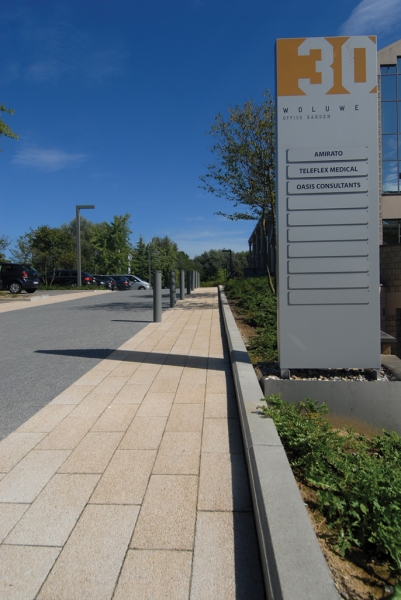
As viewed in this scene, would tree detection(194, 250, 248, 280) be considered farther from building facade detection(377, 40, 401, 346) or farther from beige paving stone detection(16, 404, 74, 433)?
beige paving stone detection(16, 404, 74, 433)

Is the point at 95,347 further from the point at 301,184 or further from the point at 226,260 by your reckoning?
the point at 226,260

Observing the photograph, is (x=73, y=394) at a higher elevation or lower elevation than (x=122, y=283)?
lower

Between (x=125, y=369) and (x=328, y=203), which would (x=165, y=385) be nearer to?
(x=125, y=369)

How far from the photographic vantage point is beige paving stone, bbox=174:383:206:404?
4.84m

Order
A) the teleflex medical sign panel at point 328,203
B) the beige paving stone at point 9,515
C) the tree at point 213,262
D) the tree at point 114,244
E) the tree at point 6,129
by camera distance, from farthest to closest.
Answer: the tree at point 213,262 → the tree at point 114,244 → the tree at point 6,129 → the teleflex medical sign panel at point 328,203 → the beige paving stone at point 9,515

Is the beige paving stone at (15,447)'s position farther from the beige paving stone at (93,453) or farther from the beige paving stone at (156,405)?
the beige paving stone at (156,405)

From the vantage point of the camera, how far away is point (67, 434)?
3.93m

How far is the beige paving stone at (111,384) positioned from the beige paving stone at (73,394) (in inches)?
4.5

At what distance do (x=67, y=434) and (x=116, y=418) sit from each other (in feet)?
1.72

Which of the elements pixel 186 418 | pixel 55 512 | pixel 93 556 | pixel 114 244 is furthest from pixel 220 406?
pixel 114 244

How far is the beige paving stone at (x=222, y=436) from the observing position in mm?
3602

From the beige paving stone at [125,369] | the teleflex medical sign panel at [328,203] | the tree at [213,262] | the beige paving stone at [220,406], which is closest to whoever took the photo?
the beige paving stone at [220,406]

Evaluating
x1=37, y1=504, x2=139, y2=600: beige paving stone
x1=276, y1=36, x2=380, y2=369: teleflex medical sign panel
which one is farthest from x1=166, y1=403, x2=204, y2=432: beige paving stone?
x1=37, y1=504, x2=139, y2=600: beige paving stone

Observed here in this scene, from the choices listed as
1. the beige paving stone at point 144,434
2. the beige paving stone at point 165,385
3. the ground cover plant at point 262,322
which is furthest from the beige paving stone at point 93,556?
the ground cover plant at point 262,322
